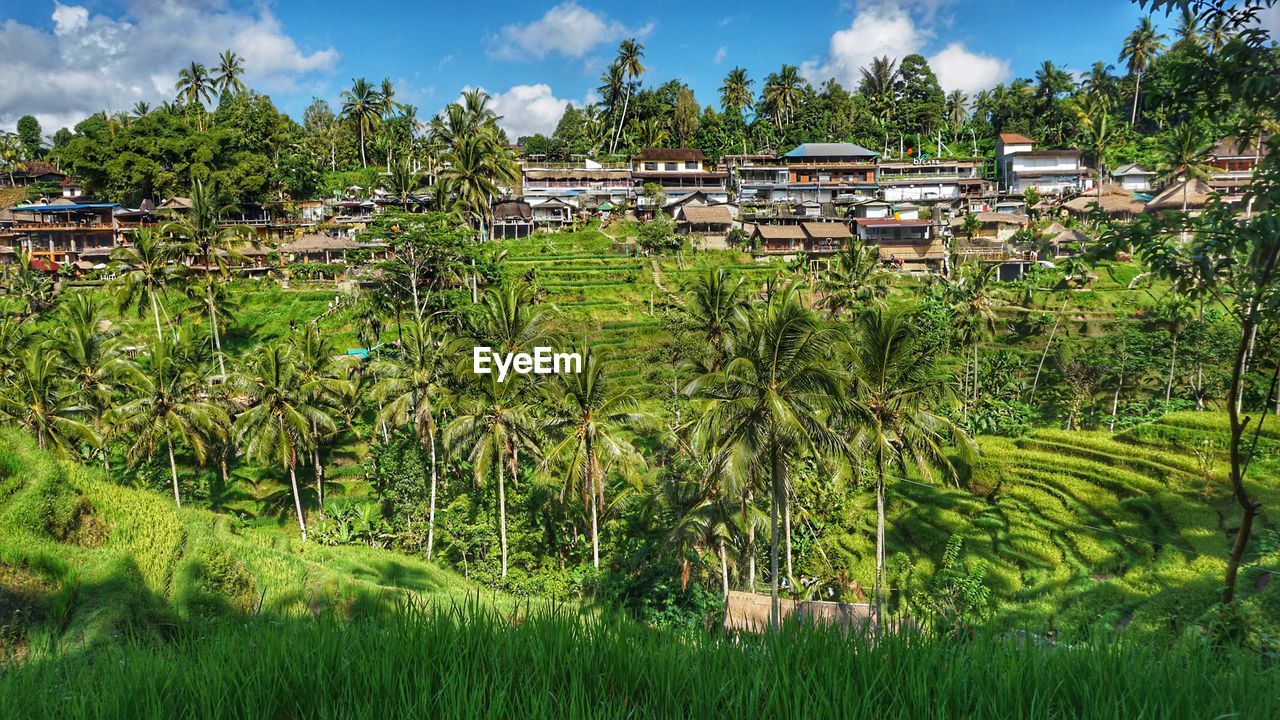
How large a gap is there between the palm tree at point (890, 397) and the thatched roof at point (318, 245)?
53.2 meters

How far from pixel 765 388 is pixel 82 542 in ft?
36.8

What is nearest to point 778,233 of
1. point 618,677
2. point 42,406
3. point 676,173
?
point 676,173

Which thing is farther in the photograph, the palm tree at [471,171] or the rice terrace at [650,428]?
the palm tree at [471,171]

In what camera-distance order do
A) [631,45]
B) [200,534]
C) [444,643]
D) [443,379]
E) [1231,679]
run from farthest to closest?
[631,45], [443,379], [200,534], [444,643], [1231,679]

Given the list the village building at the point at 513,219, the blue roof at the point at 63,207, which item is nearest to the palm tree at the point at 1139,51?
the village building at the point at 513,219

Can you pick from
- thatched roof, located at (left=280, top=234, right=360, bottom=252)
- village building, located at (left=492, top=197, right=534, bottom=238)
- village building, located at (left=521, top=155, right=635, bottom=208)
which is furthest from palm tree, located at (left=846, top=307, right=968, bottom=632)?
village building, located at (left=521, top=155, right=635, bottom=208)

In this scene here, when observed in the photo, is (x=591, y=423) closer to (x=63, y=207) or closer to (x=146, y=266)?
(x=146, y=266)

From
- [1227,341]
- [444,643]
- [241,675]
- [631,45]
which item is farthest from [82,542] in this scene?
[631,45]

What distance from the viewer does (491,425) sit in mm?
25172

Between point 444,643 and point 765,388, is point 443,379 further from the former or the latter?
point 444,643

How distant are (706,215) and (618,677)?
67.2 metres

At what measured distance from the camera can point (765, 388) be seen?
14.8 meters

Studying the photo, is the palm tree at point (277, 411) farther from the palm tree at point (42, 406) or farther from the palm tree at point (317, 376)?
the palm tree at point (42, 406)

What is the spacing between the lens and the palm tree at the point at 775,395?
47.9 feet
